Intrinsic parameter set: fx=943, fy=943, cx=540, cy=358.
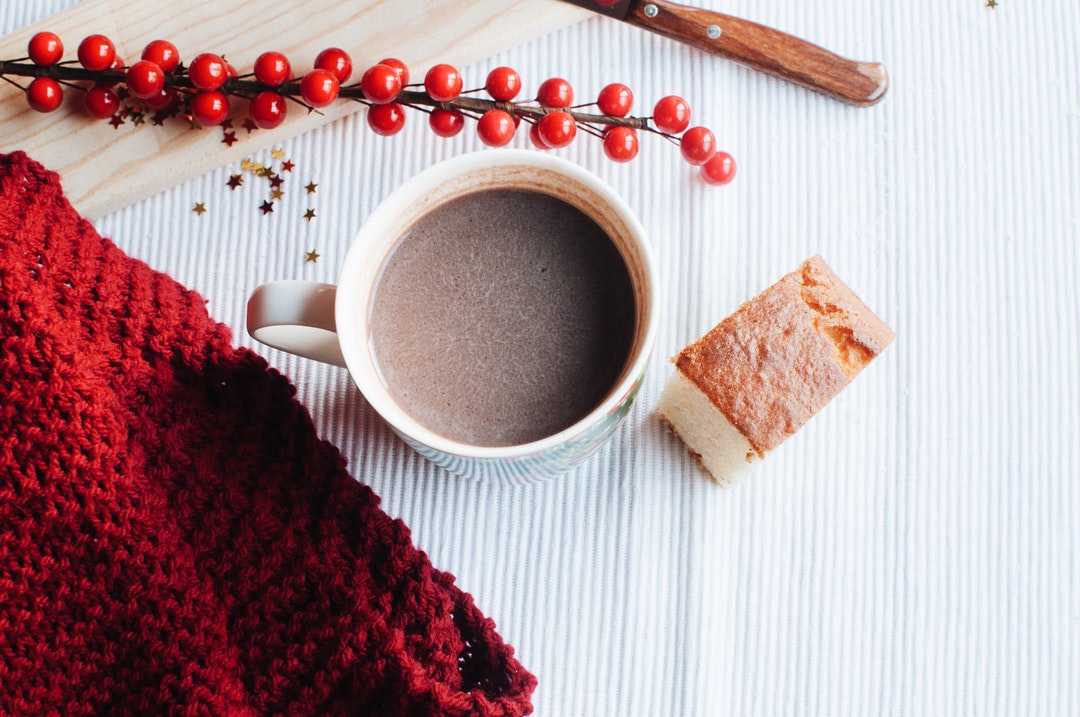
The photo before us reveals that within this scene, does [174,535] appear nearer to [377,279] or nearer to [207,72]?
[377,279]

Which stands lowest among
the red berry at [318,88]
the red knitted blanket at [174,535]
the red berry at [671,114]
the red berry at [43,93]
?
the red knitted blanket at [174,535]

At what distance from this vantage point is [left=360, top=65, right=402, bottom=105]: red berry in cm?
99

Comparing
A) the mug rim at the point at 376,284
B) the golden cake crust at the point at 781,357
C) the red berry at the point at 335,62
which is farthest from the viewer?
the red berry at the point at 335,62

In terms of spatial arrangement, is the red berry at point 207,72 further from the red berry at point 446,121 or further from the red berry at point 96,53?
the red berry at point 446,121

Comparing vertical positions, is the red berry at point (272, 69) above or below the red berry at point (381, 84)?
below

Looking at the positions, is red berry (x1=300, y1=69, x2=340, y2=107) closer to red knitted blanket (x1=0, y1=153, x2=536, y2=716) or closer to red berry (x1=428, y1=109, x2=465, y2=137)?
red berry (x1=428, y1=109, x2=465, y2=137)

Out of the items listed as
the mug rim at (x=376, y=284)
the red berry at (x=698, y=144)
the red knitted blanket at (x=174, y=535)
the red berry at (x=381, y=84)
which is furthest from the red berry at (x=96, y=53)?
the red berry at (x=698, y=144)

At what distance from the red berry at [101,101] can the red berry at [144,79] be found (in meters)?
0.04

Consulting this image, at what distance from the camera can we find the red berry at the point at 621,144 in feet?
3.35

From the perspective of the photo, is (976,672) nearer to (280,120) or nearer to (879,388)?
(879,388)

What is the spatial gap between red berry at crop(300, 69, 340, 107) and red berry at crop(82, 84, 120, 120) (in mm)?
211

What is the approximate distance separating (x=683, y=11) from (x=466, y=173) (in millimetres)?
362

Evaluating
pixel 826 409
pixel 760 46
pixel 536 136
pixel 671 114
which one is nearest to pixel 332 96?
pixel 536 136

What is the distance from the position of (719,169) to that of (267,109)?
1.62 ft
